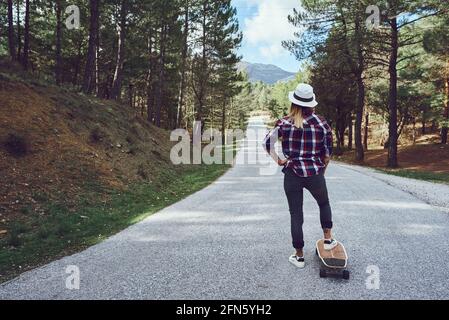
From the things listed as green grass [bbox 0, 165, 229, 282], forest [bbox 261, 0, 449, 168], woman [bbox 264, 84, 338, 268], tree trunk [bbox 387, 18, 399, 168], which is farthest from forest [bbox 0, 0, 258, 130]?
woman [bbox 264, 84, 338, 268]

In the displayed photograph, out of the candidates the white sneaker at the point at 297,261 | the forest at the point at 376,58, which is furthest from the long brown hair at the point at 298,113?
the forest at the point at 376,58

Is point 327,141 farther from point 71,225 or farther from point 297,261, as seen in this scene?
point 71,225

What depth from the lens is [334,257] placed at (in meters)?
4.50

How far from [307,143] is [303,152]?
13 cm

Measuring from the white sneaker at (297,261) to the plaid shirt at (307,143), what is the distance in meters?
1.19

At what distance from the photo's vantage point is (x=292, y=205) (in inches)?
192

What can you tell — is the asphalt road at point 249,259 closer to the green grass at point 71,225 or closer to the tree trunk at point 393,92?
the green grass at point 71,225

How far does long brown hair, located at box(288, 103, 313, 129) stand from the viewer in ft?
15.2

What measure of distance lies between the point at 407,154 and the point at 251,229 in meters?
30.9

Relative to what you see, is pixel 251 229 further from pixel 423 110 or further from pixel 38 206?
pixel 423 110

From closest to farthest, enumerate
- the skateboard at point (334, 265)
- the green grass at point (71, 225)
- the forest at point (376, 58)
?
the skateboard at point (334, 265), the green grass at point (71, 225), the forest at point (376, 58)

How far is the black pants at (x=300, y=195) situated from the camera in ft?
15.6

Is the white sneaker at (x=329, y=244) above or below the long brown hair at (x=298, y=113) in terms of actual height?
below
